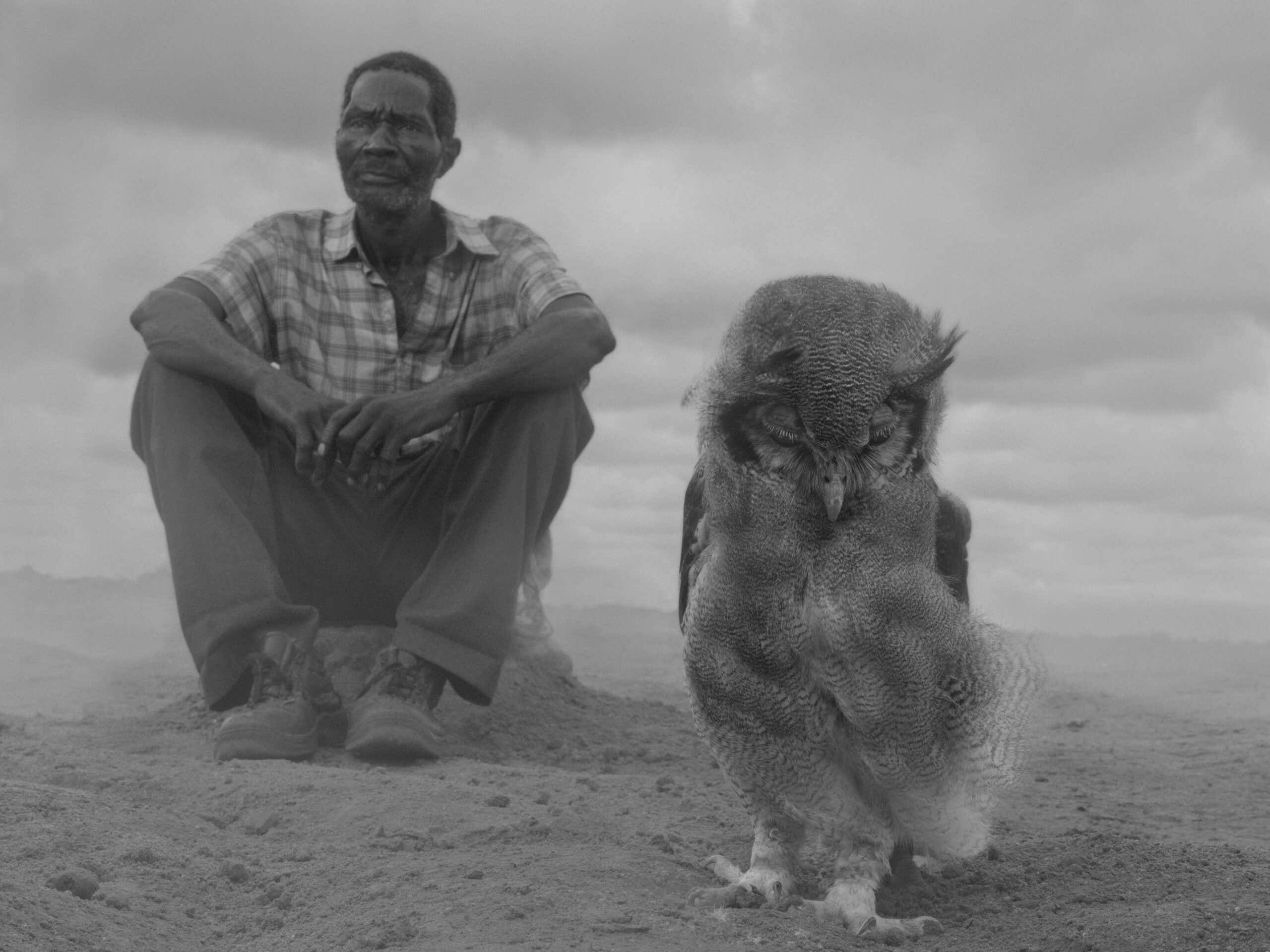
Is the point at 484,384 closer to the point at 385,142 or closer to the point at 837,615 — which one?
the point at 385,142

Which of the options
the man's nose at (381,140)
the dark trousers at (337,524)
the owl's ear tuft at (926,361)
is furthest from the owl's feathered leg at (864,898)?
the man's nose at (381,140)

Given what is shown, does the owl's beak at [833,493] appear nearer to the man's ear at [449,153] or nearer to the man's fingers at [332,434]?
the man's fingers at [332,434]

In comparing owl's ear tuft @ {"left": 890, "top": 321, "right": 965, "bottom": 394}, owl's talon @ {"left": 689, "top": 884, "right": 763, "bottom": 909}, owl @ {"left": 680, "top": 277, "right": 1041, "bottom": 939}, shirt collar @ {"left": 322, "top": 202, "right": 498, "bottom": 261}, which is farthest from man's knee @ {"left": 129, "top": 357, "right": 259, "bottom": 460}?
owl's ear tuft @ {"left": 890, "top": 321, "right": 965, "bottom": 394}

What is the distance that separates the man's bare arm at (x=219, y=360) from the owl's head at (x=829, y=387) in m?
2.67

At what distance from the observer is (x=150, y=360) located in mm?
6379

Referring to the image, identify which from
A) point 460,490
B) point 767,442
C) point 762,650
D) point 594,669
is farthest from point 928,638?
point 594,669

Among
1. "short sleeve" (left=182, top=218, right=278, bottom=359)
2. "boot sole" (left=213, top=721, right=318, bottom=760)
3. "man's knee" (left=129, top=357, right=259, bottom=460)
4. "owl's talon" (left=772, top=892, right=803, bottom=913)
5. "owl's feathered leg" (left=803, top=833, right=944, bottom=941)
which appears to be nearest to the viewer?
"owl's feathered leg" (left=803, top=833, right=944, bottom=941)

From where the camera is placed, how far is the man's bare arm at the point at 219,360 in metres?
5.98

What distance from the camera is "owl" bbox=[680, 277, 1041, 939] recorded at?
3.54 meters

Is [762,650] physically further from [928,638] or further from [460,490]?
[460,490]

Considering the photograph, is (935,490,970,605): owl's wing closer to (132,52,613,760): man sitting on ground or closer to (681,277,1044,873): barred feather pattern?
(681,277,1044,873): barred feather pattern

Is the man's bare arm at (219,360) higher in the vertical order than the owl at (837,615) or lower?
higher

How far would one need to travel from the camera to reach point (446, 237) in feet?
23.1

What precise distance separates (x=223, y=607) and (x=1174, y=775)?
Result: 15.0 ft
